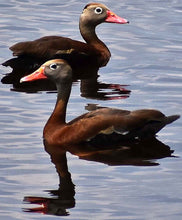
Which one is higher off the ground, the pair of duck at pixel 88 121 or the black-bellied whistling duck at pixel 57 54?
the black-bellied whistling duck at pixel 57 54

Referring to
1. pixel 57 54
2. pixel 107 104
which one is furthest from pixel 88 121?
pixel 57 54

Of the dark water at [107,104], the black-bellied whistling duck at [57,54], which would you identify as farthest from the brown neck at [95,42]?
the dark water at [107,104]

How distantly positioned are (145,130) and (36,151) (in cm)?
136

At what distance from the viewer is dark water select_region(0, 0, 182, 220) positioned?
11.4 m

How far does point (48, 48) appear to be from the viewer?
17.2 meters

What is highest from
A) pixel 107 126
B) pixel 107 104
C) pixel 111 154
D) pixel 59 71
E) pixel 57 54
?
pixel 57 54

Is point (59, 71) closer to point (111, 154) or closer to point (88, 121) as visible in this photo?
point (88, 121)

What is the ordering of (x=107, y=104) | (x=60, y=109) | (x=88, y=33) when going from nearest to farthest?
(x=60, y=109) < (x=107, y=104) < (x=88, y=33)

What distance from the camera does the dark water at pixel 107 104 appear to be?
37.4 feet

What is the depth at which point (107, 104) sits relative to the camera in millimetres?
15008

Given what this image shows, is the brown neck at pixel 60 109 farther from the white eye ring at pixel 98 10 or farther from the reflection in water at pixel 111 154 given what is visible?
the white eye ring at pixel 98 10

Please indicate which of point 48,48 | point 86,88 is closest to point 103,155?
point 86,88

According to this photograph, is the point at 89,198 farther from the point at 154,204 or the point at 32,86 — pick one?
the point at 32,86

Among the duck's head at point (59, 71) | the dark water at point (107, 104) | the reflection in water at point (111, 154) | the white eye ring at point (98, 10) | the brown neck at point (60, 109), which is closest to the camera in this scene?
the dark water at point (107, 104)
